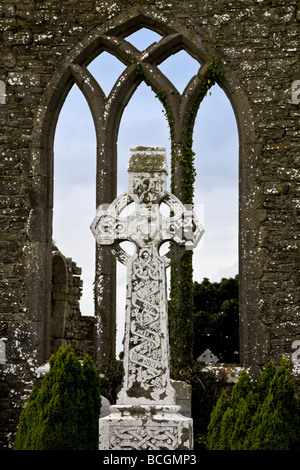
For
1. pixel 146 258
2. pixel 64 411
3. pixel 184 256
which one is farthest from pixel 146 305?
pixel 184 256

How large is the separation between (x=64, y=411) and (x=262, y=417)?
1399 mm

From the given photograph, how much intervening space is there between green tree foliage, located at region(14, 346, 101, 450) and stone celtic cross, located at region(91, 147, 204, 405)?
1.24m

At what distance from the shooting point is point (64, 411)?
642 cm

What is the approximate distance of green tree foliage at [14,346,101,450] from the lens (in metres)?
6.29

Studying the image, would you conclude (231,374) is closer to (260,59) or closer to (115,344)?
(115,344)

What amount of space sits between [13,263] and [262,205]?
2559 mm

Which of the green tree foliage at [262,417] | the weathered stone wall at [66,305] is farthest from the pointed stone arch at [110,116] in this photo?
the green tree foliage at [262,417]

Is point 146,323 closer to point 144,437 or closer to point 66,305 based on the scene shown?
point 144,437

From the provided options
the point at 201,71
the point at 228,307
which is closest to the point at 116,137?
the point at 201,71

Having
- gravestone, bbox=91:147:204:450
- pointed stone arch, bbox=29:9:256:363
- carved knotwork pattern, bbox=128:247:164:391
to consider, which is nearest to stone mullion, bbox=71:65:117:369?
pointed stone arch, bbox=29:9:256:363

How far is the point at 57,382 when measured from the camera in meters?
6.62

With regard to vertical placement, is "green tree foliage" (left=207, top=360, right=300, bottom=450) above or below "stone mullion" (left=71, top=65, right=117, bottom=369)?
below

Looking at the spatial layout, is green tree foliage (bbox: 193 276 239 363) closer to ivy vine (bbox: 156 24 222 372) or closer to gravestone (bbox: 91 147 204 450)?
ivy vine (bbox: 156 24 222 372)

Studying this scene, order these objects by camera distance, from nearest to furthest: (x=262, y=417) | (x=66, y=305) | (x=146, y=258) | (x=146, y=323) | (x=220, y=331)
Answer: (x=146, y=323) → (x=146, y=258) → (x=262, y=417) → (x=66, y=305) → (x=220, y=331)
